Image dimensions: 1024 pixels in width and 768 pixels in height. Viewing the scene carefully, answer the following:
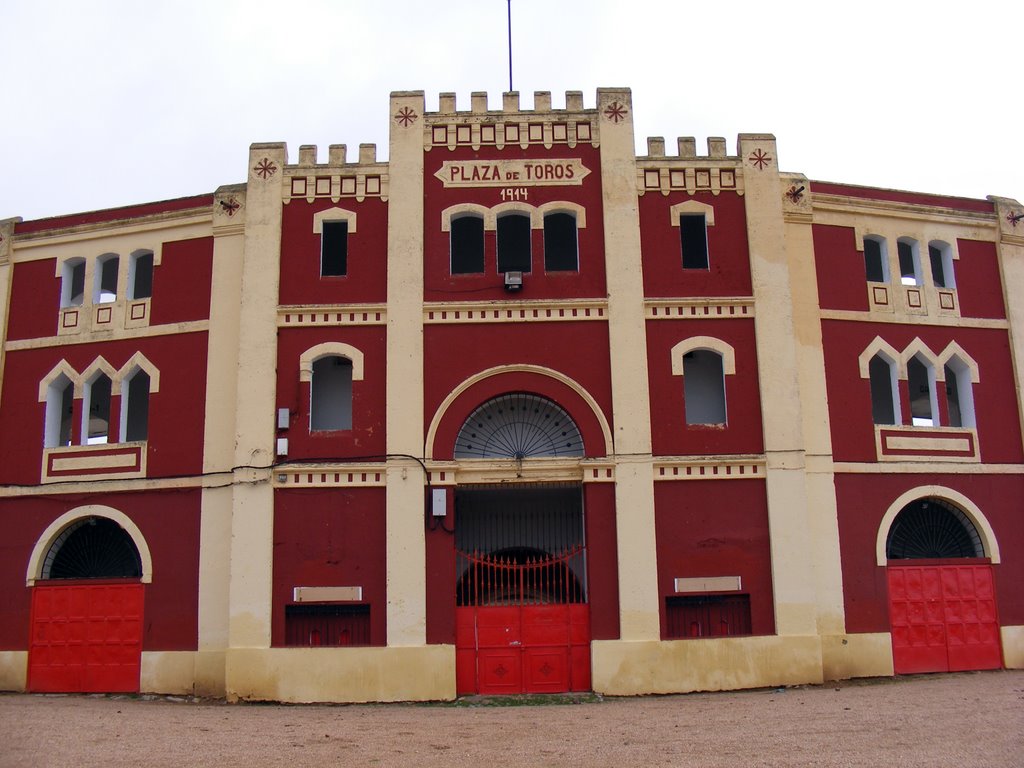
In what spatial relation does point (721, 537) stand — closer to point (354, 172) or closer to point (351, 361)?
point (351, 361)

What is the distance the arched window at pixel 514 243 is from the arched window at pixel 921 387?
9.12 meters

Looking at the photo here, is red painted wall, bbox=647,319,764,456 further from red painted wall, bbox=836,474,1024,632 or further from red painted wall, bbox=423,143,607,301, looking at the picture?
red painted wall, bbox=836,474,1024,632

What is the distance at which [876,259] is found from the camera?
937 inches

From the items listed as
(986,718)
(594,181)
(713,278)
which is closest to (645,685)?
(986,718)

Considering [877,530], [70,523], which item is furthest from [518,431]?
[70,523]

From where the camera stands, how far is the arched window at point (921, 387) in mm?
22797

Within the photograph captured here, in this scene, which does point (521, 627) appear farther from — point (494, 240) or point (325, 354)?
point (494, 240)

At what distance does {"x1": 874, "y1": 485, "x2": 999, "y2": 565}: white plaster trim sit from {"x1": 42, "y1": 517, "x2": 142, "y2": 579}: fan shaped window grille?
53.6 ft

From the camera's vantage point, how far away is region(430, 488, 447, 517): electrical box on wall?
2023cm

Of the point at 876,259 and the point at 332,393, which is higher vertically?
the point at 876,259

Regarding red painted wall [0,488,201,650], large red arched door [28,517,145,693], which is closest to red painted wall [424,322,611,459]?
red painted wall [0,488,201,650]

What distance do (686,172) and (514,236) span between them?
405 cm

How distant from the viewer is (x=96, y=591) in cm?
2167

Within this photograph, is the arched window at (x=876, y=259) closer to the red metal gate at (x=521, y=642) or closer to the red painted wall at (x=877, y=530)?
the red painted wall at (x=877, y=530)
